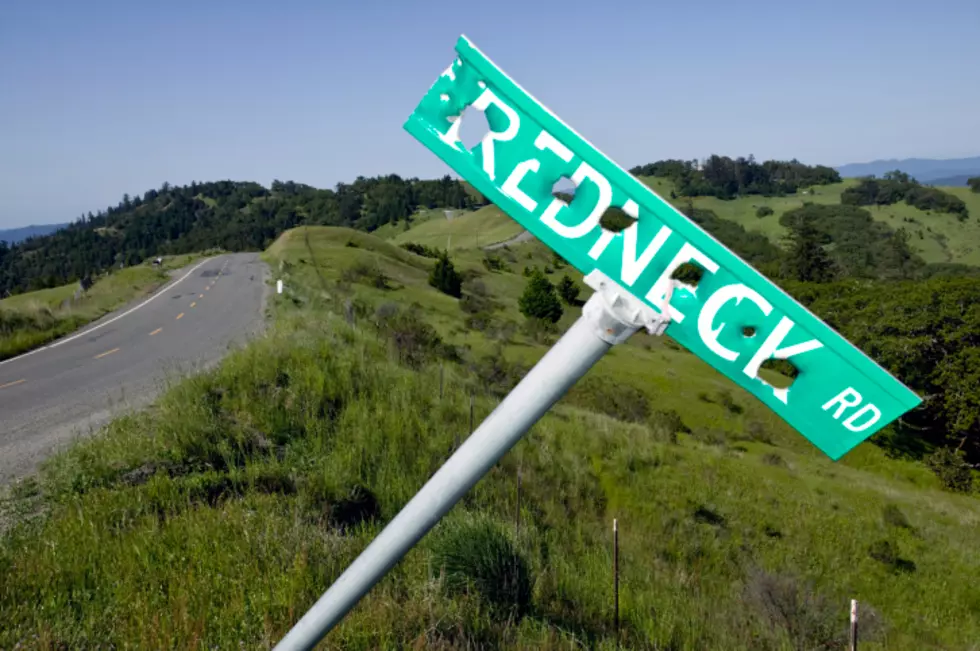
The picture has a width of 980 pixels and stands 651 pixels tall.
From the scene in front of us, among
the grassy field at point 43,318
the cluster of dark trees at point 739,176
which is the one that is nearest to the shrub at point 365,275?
the grassy field at point 43,318

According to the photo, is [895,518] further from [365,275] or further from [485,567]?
[365,275]

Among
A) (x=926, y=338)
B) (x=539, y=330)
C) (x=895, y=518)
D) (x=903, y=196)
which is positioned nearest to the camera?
(x=895, y=518)

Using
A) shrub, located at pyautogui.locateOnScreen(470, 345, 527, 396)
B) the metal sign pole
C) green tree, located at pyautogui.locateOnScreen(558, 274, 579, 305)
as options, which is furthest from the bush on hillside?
green tree, located at pyautogui.locateOnScreen(558, 274, 579, 305)

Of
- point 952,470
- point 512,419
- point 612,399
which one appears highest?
point 512,419

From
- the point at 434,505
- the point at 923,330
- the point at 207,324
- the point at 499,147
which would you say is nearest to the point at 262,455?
the point at 434,505

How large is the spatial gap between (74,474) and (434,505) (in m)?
5.32

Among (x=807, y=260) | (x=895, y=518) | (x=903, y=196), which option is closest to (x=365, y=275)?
(x=895, y=518)

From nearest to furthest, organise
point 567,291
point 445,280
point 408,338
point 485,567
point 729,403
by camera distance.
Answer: point 485,567 < point 408,338 < point 729,403 < point 445,280 < point 567,291

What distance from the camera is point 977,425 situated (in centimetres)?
3019

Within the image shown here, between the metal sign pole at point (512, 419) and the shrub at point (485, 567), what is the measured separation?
2620mm

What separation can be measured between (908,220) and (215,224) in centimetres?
16970

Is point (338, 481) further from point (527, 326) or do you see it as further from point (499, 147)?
point (527, 326)

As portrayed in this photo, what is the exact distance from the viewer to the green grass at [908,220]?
116188 mm

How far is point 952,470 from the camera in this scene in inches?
1076
